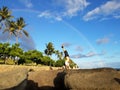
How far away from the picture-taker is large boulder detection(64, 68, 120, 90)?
8.97 metres

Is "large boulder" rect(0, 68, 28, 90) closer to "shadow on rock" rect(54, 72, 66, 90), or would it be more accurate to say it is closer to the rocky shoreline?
the rocky shoreline

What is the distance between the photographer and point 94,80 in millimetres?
9266

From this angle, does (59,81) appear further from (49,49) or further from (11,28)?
(49,49)

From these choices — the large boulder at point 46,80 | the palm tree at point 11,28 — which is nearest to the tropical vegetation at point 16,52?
the palm tree at point 11,28

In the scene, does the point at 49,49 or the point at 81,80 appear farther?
the point at 49,49

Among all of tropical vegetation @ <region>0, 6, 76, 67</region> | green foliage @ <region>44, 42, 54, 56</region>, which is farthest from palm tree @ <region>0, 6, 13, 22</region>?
green foliage @ <region>44, 42, 54, 56</region>

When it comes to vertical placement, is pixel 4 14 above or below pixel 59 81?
above

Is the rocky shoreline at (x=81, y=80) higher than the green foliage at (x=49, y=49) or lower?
lower

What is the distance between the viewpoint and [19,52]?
2308 inches

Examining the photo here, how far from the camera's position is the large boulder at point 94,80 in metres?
8.97

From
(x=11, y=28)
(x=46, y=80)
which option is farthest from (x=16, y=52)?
(x=46, y=80)

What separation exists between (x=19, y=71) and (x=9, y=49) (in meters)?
47.7

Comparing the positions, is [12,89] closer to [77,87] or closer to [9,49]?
[77,87]

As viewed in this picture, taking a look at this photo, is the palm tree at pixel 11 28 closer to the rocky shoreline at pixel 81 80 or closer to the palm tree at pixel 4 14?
the palm tree at pixel 4 14
